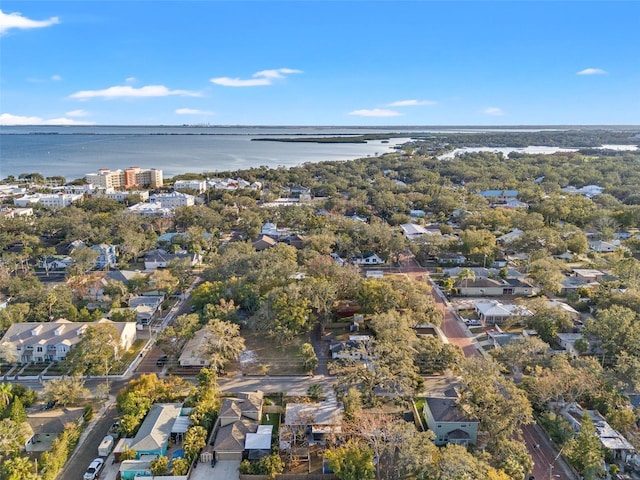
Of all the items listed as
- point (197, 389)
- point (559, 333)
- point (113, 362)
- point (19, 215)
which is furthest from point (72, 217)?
point (559, 333)

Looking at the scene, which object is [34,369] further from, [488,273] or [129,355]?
[488,273]

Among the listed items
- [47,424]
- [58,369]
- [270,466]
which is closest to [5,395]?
[47,424]

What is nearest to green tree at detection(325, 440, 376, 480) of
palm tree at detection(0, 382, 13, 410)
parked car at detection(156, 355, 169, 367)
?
parked car at detection(156, 355, 169, 367)

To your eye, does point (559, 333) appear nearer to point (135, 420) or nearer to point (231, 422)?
point (231, 422)

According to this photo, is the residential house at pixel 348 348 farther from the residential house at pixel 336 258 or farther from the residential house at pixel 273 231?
the residential house at pixel 273 231

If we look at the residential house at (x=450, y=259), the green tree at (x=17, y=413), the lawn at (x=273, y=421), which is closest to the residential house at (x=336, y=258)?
the residential house at (x=450, y=259)
